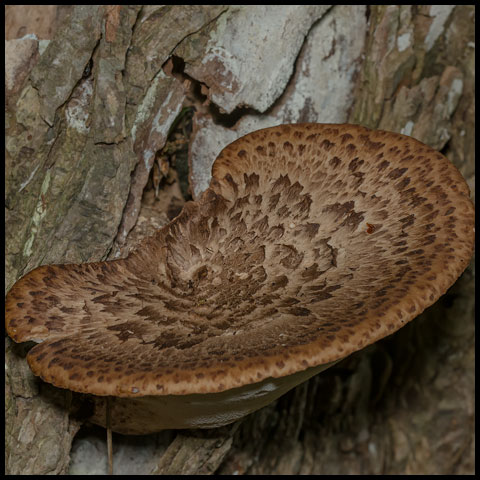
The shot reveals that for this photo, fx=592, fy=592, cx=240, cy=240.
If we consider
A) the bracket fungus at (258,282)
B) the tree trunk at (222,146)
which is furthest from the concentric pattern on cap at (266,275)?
the tree trunk at (222,146)

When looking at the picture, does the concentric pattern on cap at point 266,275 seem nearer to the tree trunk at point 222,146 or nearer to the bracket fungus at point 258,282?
the bracket fungus at point 258,282

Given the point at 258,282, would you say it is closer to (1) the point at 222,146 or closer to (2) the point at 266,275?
(2) the point at 266,275

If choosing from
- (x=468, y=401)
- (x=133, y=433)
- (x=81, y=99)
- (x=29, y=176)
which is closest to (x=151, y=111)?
(x=81, y=99)

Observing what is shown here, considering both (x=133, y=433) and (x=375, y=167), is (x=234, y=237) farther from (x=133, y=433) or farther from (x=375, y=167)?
(x=133, y=433)

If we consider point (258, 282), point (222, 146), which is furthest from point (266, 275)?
point (222, 146)

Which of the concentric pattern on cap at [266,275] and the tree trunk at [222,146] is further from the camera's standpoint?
the tree trunk at [222,146]

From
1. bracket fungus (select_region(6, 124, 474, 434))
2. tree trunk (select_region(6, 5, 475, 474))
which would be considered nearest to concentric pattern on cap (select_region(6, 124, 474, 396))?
bracket fungus (select_region(6, 124, 474, 434))
